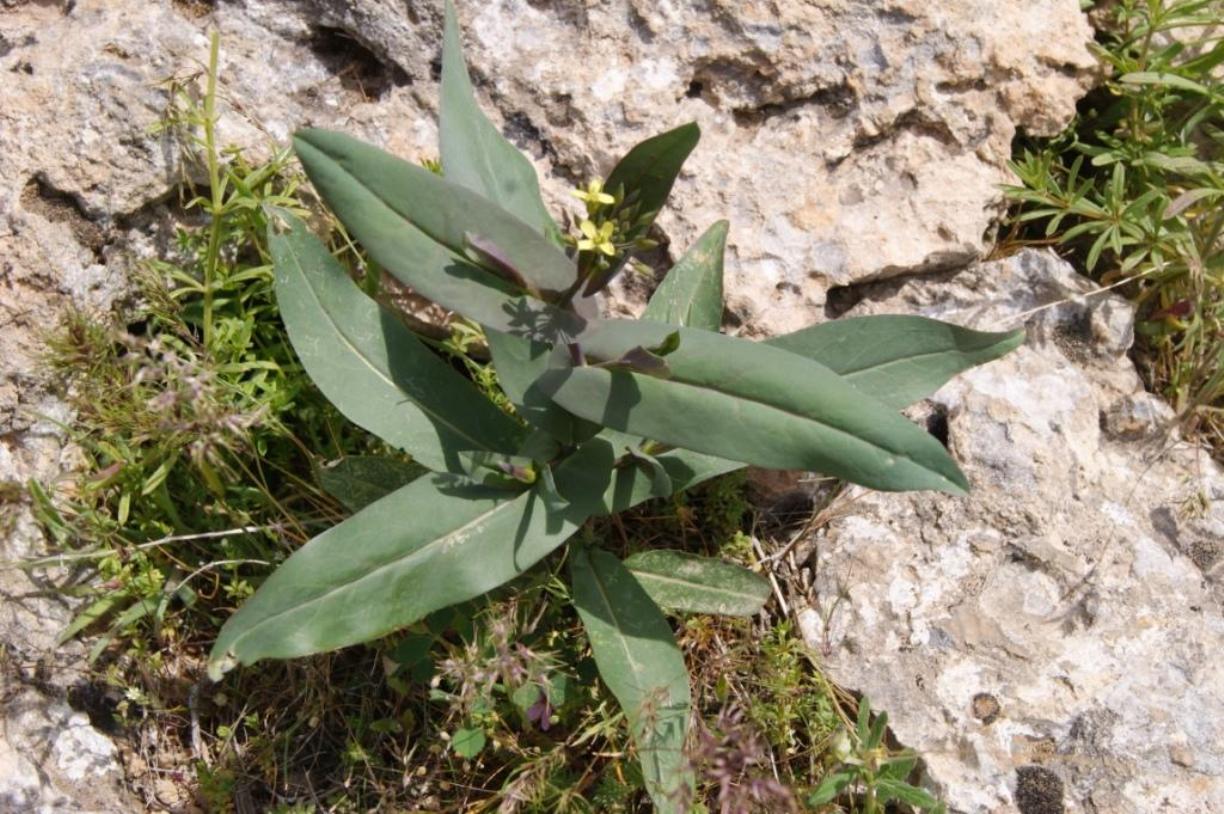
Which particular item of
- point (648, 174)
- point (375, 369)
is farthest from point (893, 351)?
point (375, 369)

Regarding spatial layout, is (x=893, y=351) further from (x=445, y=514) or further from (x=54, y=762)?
(x=54, y=762)

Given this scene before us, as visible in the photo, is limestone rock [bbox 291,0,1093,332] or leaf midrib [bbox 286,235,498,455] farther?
limestone rock [bbox 291,0,1093,332]

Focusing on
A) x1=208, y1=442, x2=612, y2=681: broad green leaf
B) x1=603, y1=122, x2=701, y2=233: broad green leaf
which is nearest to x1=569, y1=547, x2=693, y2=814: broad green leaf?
x1=208, y1=442, x2=612, y2=681: broad green leaf

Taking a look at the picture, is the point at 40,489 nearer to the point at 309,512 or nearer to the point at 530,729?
the point at 309,512

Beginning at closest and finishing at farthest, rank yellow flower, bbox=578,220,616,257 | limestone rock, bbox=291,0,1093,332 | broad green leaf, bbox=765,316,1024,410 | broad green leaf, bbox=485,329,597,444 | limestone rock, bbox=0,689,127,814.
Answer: yellow flower, bbox=578,220,616,257, broad green leaf, bbox=485,329,597,444, broad green leaf, bbox=765,316,1024,410, limestone rock, bbox=0,689,127,814, limestone rock, bbox=291,0,1093,332

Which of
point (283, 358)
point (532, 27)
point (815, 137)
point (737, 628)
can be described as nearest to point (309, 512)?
point (283, 358)

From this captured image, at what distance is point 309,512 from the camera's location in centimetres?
307

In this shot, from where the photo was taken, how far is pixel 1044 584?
2.95 meters

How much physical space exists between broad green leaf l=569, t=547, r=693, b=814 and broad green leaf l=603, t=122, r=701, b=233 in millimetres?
929

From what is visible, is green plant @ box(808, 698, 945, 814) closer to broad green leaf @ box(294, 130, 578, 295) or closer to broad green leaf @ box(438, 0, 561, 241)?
broad green leaf @ box(294, 130, 578, 295)

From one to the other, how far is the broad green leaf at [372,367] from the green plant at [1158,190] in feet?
5.35

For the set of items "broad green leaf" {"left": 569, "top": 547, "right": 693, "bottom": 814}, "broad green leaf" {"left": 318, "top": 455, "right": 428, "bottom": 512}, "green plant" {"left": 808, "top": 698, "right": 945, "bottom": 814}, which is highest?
"broad green leaf" {"left": 318, "top": 455, "right": 428, "bottom": 512}

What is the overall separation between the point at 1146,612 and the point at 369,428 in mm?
1972

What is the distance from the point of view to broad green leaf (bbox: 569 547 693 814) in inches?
102
